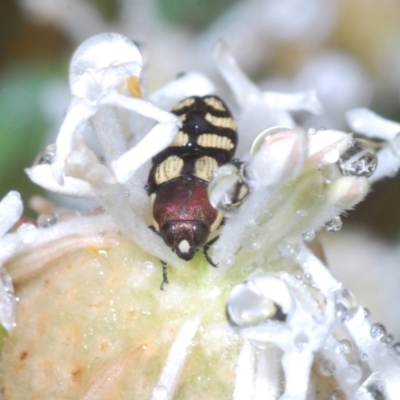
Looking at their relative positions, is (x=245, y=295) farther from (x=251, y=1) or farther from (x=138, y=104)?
(x=251, y=1)

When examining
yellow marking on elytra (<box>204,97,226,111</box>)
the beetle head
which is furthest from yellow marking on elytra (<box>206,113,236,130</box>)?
the beetle head

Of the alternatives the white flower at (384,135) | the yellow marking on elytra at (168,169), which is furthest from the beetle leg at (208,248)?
the white flower at (384,135)

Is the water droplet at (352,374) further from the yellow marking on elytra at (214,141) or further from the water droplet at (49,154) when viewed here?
the water droplet at (49,154)

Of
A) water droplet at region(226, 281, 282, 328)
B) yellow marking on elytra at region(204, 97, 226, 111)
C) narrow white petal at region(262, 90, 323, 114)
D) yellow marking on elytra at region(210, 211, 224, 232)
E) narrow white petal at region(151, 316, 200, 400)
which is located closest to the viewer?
water droplet at region(226, 281, 282, 328)

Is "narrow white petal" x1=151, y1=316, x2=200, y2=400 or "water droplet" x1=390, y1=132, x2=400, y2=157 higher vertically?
"water droplet" x1=390, y1=132, x2=400, y2=157

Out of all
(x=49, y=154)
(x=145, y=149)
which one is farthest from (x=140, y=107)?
(x=49, y=154)

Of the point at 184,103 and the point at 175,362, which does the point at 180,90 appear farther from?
the point at 175,362

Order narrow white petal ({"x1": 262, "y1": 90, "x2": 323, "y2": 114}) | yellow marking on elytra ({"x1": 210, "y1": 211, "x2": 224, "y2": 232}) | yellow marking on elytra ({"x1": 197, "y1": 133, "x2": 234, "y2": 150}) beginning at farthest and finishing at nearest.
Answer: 1. narrow white petal ({"x1": 262, "y1": 90, "x2": 323, "y2": 114})
2. yellow marking on elytra ({"x1": 197, "y1": 133, "x2": 234, "y2": 150})
3. yellow marking on elytra ({"x1": 210, "y1": 211, "x2": 224, "y2": 232})

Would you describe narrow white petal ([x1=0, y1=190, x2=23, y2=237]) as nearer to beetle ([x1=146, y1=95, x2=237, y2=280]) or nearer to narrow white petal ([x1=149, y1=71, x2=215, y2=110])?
beetle ([x1=146, y1=95, x2=237, y2=280])
